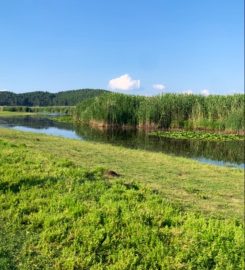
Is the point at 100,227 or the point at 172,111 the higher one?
→ the point at 172,111

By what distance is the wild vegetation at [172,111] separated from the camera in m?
45.3

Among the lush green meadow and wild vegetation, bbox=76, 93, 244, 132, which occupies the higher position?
wild vegetation, bbox=76, 93, 244, 132

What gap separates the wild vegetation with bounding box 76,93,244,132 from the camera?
4534 cm

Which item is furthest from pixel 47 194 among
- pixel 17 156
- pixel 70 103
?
pixel 70 103

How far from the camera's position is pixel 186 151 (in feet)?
92.8

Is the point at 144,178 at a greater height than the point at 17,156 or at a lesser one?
lesser

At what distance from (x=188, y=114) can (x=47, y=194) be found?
44.5 m

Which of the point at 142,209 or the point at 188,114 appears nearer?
the point at 142,209

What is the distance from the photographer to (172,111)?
165ft

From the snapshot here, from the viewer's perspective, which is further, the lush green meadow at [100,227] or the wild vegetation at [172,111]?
A: the wild vegetation at [172,111]

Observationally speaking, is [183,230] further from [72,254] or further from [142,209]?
[72,254]

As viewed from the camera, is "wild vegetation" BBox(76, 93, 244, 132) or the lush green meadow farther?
"wild vegetation" BBox(76, 93, 244, 132)

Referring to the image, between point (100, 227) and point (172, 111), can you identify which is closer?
point (100, 227)

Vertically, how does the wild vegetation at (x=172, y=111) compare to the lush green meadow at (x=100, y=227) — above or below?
above
